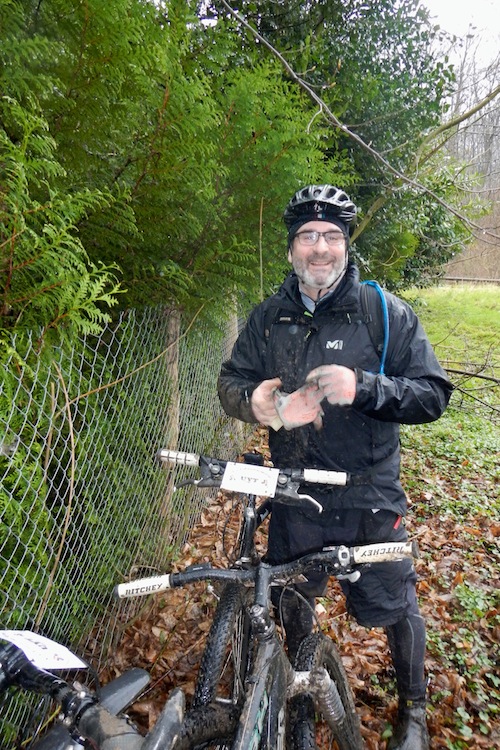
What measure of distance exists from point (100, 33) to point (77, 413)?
5.52 ft

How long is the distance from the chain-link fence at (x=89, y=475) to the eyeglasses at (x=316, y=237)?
1044 millimetres

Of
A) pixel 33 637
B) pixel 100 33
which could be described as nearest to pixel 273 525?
pixel 33 637

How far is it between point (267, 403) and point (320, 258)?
778 mm

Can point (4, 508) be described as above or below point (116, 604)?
above

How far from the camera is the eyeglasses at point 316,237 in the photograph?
7.48ft

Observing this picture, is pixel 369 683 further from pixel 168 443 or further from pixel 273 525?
pixel 168 443

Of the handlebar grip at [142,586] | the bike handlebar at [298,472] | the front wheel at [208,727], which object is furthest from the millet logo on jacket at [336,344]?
the front wheel at [208,727]

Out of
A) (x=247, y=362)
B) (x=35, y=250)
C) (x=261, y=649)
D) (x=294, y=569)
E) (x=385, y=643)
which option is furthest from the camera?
(x=385, y=643)

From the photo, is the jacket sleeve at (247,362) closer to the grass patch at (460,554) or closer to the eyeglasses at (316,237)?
the eyeglasses at (316,237)

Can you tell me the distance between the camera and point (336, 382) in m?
1.91

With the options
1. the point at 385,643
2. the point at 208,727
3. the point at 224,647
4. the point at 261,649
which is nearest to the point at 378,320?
the point at 261,649

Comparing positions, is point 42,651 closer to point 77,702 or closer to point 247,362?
point 77,702

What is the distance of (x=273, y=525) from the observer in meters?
2.59

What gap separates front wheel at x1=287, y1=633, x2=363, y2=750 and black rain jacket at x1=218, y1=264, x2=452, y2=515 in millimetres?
645
